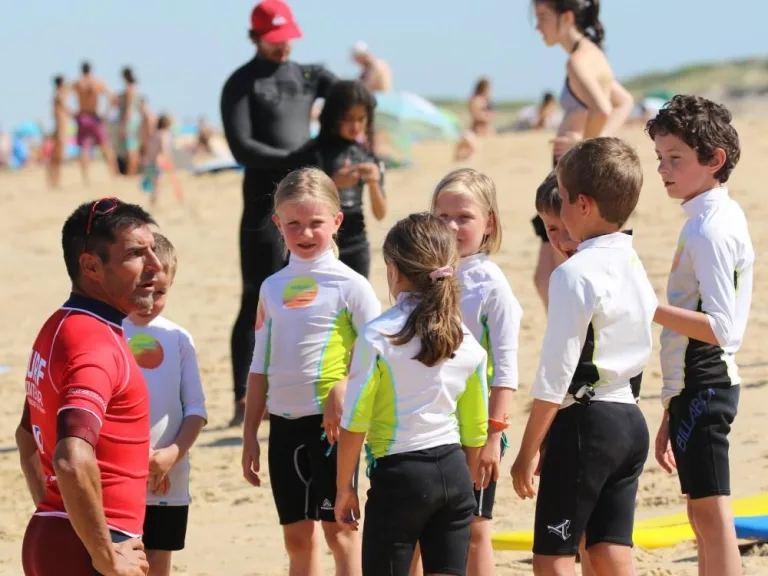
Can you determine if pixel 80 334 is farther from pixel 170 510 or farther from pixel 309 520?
pixel 309 520

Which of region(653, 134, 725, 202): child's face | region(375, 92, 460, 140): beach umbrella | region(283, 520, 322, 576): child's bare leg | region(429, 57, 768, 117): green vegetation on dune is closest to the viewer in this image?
region(653, 134, 725, 202): child's face

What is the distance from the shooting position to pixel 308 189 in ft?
14.6

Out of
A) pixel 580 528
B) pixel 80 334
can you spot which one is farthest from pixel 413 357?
pixel 80 334

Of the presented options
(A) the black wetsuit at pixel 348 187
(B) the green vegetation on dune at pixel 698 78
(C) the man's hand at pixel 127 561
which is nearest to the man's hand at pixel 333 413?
(C) the man's hand at pixel 127 561

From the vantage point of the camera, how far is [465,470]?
3756 mm

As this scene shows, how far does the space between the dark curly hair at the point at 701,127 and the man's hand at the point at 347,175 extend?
2.43 metres

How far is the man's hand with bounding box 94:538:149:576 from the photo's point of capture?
10.2 ft

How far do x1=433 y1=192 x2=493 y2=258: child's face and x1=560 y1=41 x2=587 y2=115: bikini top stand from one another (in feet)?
8.80

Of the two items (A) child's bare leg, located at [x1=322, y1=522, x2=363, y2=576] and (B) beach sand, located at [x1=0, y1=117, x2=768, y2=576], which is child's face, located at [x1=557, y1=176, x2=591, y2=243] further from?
(B) beach sand, located at [x1=0, y1=117, x2=768, y2=576]

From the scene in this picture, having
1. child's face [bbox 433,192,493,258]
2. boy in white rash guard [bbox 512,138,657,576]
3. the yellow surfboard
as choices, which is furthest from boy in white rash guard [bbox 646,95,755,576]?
the yellow surfboard

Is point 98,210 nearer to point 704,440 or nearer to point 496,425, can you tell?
point 496,425

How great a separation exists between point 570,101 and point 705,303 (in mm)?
3167

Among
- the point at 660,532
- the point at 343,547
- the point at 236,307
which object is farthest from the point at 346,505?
the point at 236,307

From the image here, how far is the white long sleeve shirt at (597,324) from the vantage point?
3.59 meters
